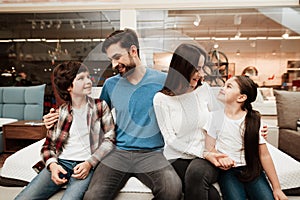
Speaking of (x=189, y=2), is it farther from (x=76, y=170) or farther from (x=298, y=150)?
(x=76, y=170)

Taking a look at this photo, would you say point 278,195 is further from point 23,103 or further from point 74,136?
point 23,103

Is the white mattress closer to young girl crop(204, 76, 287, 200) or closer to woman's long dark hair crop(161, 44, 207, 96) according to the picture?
young girl crop(204, 76, 287, 200)

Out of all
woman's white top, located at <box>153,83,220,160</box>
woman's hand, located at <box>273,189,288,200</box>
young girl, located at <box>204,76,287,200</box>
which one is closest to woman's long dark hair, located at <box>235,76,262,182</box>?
young girl, located at <box>204,76,287,200</box>

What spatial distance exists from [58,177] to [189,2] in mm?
2944

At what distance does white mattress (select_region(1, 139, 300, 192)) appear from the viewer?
4.11 feet

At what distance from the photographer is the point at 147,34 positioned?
3102 millimetres

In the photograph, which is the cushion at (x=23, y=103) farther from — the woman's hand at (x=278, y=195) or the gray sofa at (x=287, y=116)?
the woman's hand at (x=278, y=195)

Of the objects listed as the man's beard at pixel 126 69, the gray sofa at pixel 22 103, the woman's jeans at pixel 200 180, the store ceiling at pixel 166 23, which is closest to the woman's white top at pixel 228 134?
the woman's jeans at pixel 200 180

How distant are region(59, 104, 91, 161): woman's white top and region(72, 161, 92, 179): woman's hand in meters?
0.07

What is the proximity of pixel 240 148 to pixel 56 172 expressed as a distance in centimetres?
88

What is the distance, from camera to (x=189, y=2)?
3420mm

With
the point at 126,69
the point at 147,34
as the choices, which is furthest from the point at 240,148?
the point at 147,34

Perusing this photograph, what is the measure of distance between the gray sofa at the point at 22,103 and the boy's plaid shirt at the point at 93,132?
6.47ft

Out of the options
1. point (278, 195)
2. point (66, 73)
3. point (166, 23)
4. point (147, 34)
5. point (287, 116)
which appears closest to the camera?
point (278, 195)
